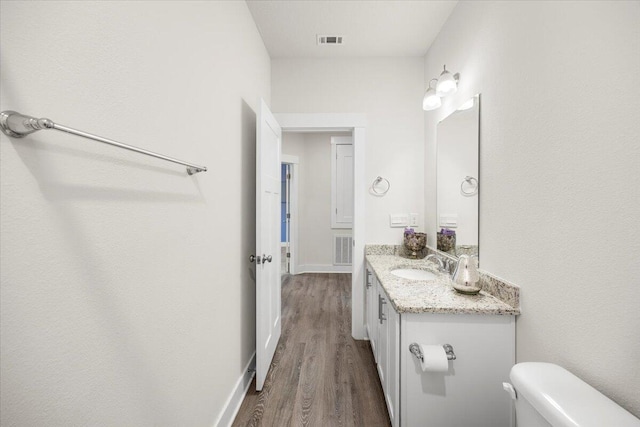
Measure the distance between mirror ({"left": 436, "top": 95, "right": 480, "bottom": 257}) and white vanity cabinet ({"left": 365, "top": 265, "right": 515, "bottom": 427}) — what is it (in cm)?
56

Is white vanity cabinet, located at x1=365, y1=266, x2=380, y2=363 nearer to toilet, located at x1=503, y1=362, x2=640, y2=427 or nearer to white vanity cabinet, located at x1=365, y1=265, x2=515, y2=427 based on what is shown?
white vanity cabinet, located at x1=365, y1=265, x2=515, y2=427

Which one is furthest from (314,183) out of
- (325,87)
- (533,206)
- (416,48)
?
(533,206)

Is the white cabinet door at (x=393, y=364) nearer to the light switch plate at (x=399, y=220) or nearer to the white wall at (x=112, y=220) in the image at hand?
the white wall at (x=112, y=220)

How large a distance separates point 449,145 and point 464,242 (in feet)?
2.42

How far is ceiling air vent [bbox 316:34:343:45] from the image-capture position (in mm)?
2326

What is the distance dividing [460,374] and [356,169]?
180 centimetres

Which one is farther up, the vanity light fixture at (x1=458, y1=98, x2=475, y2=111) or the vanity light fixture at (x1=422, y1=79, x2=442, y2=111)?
the vanity light fixture at (x1=422, y1=79, x2=442, y2=111)

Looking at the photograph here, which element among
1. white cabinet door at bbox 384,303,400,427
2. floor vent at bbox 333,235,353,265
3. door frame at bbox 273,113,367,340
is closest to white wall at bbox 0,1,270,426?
white cabinet door at bbox 384,303,400,427

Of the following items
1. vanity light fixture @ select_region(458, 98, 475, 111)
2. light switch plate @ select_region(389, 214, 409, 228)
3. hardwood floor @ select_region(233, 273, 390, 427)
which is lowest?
hardwood floor @ select_region(233, 273, 390, 427)

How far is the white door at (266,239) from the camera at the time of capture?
6.08 feet

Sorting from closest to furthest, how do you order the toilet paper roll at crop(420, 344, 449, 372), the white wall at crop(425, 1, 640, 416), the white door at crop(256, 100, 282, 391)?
the white wall at crop(425, 1, 640, 416) → the toilet paper roll at crop(420, 344, 449, 372) → the white door at crop(256, 100, 282, 391)

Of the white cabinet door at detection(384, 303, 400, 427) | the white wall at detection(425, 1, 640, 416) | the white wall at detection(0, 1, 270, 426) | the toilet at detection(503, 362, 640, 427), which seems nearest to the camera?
the white wall at detection(0, 1, 270, 426)

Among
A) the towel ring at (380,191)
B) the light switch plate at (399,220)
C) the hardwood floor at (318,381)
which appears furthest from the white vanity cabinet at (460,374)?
the towel ring at (380,191)

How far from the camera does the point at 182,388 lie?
1.14m
